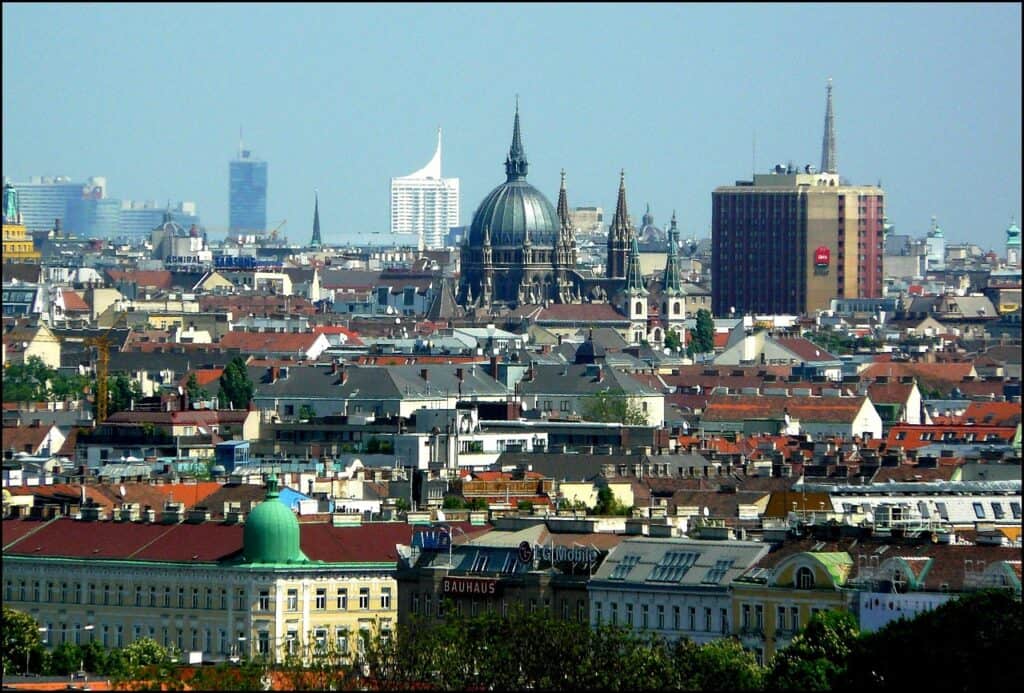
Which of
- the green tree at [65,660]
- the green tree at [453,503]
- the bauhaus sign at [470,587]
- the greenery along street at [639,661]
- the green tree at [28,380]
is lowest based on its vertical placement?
the green tree at [65,660]

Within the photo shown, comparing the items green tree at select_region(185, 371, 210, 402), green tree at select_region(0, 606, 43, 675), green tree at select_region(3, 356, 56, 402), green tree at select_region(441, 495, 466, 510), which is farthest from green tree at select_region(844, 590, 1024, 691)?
green tree at select_region(3, 356, 56, 402)

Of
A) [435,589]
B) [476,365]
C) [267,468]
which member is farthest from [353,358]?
[435,589]

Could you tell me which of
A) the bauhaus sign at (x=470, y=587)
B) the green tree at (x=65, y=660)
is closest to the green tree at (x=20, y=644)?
the green tree at (x=65, y=660)

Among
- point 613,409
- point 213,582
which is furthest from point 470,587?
point 613,409

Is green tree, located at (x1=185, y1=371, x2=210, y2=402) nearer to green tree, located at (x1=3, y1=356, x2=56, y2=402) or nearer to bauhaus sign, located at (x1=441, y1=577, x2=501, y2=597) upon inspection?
green tree, located at (x1=3, y1=356, x2=56, y2=402)

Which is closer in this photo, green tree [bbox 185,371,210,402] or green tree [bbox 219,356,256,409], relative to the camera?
green tree [bbox 185,371,210,402]

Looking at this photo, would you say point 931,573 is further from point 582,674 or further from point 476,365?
point 476,365

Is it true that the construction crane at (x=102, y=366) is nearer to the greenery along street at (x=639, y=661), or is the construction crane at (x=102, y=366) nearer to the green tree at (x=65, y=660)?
the green tree at (x=65, y=660)

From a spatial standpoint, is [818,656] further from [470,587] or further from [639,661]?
[470,587]
